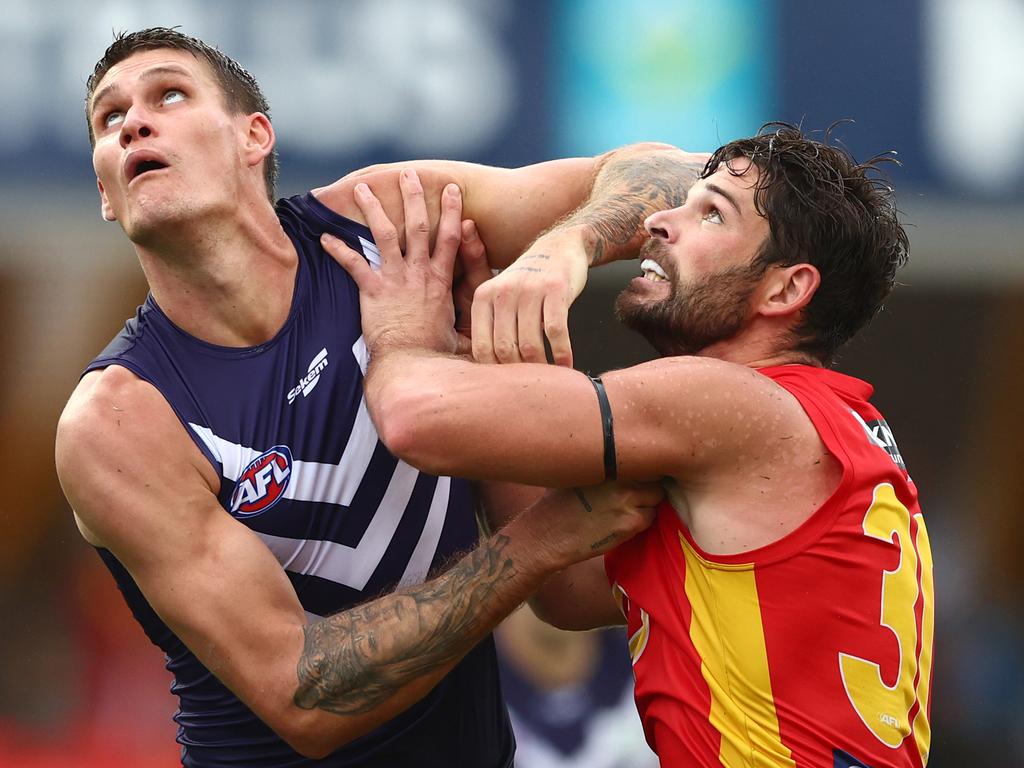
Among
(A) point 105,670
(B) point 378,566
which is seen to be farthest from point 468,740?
(A) point 105,670

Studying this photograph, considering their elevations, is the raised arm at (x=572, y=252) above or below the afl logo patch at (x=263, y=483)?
above

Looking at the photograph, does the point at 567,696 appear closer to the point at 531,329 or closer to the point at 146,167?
the point at 531,329

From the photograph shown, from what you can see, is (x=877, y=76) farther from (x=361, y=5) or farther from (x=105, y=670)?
(x=105, y=670)

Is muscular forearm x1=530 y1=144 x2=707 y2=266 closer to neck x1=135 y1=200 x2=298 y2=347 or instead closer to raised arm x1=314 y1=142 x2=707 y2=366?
raised arm x1=314 y1=142 x2=707 y2=366

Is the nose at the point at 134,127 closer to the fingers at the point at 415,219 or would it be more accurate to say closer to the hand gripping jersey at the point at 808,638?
the fingers at the point at 415,219

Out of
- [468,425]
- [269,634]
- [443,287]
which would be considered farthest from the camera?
[443,287]

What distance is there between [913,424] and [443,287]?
253 cm

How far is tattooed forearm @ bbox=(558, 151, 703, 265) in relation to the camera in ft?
9.95

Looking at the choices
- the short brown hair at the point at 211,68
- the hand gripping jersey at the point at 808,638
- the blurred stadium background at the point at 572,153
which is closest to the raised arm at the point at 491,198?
the short brown hair at the point at 211,68

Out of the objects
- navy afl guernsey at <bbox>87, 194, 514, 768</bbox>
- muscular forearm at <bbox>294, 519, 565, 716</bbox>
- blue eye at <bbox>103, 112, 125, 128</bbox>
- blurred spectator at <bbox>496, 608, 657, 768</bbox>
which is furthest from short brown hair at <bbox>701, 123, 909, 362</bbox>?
blurred spectator at <bbox>496, 608, 657, 768</bbox>

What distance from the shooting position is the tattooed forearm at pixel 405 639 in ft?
9.04

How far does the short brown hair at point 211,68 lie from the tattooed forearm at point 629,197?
88 centimetres

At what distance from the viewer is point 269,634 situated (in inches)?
110

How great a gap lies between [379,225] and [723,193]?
0.89m
